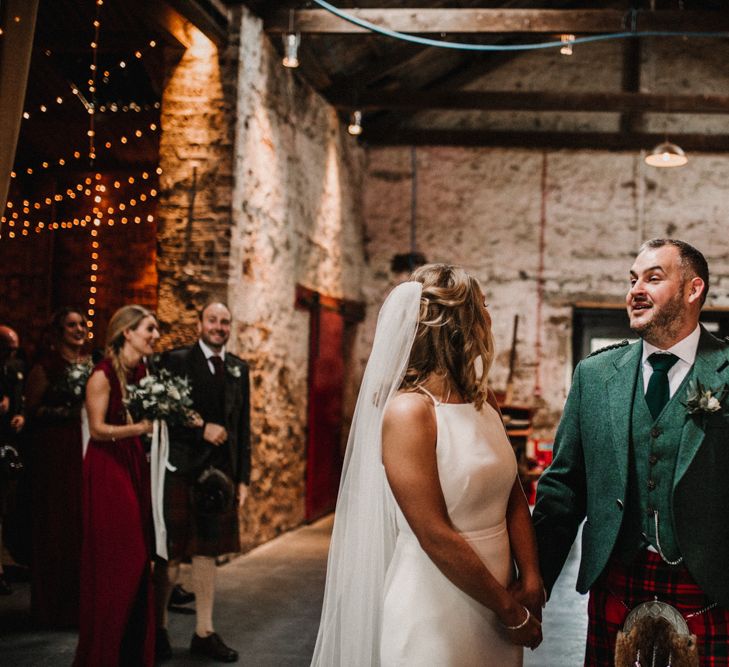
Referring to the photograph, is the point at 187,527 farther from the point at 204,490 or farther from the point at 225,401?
the point at 225,401

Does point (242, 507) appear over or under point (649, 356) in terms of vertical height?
under

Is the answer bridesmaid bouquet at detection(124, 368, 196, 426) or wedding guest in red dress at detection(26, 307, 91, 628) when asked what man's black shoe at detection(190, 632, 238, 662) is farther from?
bridesmaid bouquet at detection(124, 368, 196, 426)

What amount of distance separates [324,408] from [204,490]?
4.95m

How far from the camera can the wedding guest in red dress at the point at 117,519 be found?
384cm

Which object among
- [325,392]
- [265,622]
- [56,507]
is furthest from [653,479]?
[325,392]

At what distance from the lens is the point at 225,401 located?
4801mm

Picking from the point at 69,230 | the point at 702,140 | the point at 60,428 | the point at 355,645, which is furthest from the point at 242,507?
the point at 702,140

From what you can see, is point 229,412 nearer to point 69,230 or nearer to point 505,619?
point 505,619

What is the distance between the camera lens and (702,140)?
10.6 metres

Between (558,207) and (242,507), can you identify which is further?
(558,207)

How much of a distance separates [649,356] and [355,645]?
1.11 metres

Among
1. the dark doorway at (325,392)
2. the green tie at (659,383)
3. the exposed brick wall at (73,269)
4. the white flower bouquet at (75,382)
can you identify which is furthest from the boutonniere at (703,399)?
the exposed brick wall at (73,269)

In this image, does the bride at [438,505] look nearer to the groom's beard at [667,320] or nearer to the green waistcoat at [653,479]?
the green waistcoat at [653,479]

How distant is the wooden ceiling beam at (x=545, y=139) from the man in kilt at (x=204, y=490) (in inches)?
266
